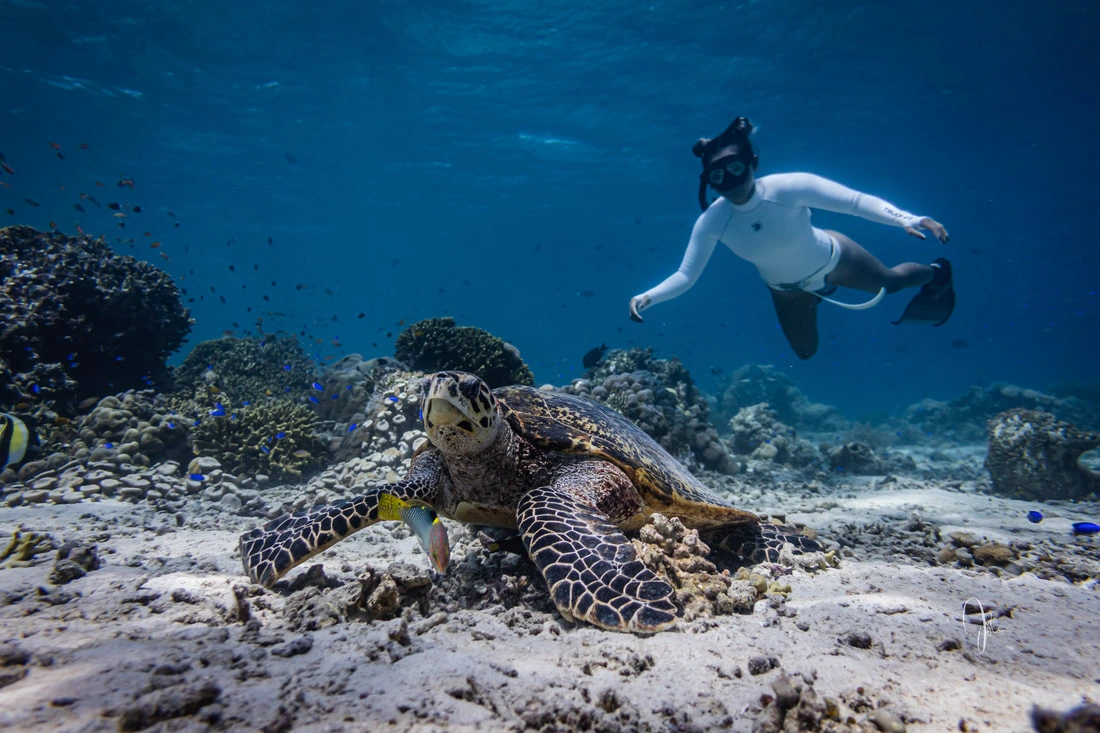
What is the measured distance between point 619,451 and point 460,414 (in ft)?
4.23

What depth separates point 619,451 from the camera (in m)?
3.41

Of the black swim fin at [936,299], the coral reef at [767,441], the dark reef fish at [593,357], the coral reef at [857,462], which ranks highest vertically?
the dark reef fish at [593,357]

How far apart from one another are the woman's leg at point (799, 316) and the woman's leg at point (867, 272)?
698 millimetres

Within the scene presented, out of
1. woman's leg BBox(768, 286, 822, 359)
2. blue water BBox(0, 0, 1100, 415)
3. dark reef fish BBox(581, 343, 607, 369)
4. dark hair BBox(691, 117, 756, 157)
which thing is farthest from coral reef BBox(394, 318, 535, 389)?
woman's leg BBox(768, 286, 822, 359)

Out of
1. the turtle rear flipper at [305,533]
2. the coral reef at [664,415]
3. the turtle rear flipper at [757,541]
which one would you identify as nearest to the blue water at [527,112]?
the coral reef at [664,415]

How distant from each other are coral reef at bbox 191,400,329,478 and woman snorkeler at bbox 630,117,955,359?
5.12 meters

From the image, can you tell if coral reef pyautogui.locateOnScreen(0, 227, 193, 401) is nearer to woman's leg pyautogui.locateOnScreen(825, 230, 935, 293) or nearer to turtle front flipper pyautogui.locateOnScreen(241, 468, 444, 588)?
turtle front flipper pyautogui.locateOnScreen(241, 468, 444, 588)

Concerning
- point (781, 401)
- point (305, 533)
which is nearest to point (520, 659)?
point (305, 533)

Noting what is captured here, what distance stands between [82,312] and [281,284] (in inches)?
3680

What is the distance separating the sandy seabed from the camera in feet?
4.34

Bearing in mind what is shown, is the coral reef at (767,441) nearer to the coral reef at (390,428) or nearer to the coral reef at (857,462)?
the coral reef at (857,462)

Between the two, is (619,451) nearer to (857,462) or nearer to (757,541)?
(757,541)

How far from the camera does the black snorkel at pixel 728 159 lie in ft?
21.1

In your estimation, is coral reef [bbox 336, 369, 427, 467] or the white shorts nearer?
coral reef [bbox 336, 369, 427, 467]
